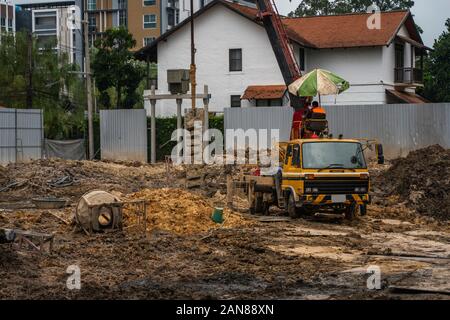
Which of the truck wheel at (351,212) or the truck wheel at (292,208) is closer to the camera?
the truck wheel at (292,208)

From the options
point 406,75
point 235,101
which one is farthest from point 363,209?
point 406,75

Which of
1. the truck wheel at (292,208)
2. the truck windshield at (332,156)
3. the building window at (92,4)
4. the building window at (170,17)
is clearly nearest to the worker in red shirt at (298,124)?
the truck windshield at (332,156)

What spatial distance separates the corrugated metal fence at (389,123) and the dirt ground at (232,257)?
13.6 meters

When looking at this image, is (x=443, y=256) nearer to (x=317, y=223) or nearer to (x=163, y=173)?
(x=317, y=223)

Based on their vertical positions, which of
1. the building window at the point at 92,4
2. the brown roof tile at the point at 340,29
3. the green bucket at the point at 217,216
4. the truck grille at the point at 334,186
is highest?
the building window at the point at 92,4

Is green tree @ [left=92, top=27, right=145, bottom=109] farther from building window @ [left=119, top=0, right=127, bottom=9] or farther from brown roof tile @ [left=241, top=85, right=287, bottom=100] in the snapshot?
building window @ [left=119, top=0, right=127, bottom=9]

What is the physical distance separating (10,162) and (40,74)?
14173 millimetres

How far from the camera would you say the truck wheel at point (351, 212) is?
2258 cm

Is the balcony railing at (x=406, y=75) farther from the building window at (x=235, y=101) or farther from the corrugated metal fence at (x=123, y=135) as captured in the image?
the corrugated metal fence at (x=123, y=135)

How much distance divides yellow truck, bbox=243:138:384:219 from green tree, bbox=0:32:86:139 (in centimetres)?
2935

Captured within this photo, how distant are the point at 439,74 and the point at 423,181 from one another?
40.2 metres

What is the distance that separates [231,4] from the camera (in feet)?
170

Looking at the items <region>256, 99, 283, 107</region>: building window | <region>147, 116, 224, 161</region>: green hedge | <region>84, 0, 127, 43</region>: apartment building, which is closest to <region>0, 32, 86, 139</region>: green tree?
<region>147, 116, 224, 161</region>: green hedge
